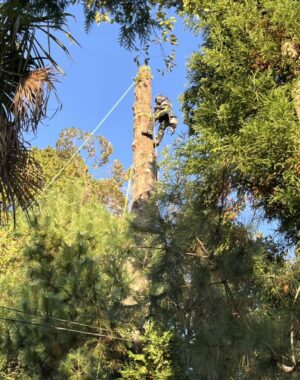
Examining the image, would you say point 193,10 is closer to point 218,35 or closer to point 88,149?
point 218,35

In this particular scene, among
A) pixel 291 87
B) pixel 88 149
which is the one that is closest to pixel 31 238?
pixel 291 87

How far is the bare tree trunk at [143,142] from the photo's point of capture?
784 cm

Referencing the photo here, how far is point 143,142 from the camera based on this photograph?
27.8 feet

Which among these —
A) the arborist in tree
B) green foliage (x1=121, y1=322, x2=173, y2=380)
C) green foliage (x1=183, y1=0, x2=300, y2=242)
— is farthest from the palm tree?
the arborist in tree

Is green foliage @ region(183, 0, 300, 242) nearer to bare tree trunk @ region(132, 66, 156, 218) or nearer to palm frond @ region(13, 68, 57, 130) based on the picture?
palm frond @ region(13, 68, 57, 130)

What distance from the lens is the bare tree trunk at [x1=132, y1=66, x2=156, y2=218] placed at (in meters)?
7.84

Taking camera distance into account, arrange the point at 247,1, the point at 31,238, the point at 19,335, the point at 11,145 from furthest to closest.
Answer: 1. the point at 31,238
2. the point at 19,335
3. the point at 247,1
4. the point at 11,145

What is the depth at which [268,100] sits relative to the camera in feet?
13.8

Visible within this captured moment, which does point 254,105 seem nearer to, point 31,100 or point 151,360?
point 31,100

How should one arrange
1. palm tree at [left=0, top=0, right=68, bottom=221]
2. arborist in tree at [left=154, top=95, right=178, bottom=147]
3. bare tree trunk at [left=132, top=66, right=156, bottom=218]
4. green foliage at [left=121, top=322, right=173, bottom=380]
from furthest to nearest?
arborist in tree at [left=154, top=95, right=178, bottom=147] < bare tree trunk at [left=132, top=66, right=156, bottom=218] < green foliage at [left=121, top=322, right=173, bottom=380] < palm tree at [left=0, top=0, right=68, bottom=221]

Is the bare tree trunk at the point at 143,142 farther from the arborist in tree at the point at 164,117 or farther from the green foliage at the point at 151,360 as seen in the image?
the green foliage at the point at 151,360

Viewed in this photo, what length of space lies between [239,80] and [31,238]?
162 inches

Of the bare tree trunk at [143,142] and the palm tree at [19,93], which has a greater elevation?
the bare tree trunk at [143,142]

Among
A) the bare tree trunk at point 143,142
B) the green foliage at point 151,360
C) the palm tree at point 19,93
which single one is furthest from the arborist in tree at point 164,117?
the palm tree at point 19,93
